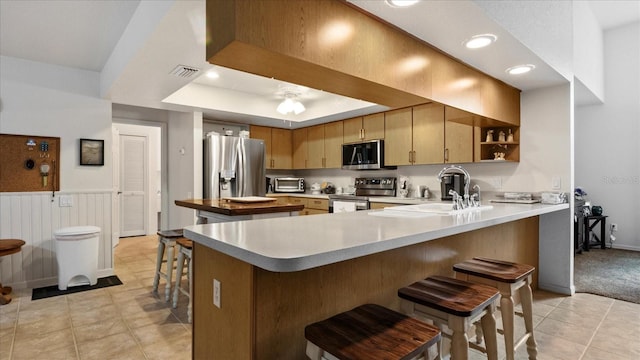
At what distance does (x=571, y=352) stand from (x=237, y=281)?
2.31 meters

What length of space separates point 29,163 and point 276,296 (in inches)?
147

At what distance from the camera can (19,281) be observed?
3.42 meters

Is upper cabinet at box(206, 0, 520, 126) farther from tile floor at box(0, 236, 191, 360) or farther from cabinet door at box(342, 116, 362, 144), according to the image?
cabinet door at box(342, 116, 362, 144)

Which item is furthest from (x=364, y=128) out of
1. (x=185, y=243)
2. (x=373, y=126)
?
(x=185, y=243)

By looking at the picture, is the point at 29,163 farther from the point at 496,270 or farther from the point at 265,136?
the point at 496,270

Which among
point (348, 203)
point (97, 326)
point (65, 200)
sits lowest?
point (97, 326)

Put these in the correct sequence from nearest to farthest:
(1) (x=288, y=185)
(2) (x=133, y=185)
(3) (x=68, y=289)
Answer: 1. (3) (x=68, y=289)
2. (1) (x=288, y=185)
3. (2) (x=133, y=185)

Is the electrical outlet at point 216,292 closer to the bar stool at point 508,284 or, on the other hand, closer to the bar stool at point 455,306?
the bar stool at point 455,306

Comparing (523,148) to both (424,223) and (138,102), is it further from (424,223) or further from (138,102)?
(138,102)

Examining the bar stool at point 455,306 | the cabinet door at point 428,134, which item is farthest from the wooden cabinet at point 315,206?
the bar stool at point 455,306

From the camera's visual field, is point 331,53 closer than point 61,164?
Yes

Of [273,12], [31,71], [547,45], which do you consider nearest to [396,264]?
[273,12]

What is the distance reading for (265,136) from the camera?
5816mm

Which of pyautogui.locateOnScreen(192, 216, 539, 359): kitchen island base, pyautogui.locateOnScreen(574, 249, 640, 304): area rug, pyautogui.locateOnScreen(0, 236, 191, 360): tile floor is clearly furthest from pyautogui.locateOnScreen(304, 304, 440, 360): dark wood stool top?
pyautogui.locateOnScreen(574, 249, 640, 304): area rug
